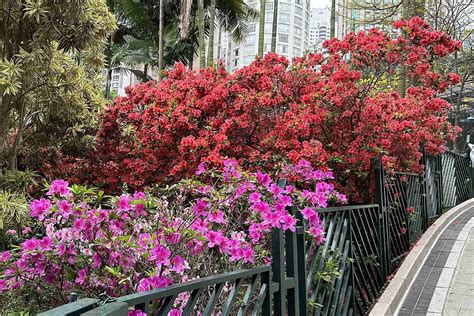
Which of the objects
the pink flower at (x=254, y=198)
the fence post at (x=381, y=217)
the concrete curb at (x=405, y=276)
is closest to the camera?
the pink flower at (x=254, y=198)

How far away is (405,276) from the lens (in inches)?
189

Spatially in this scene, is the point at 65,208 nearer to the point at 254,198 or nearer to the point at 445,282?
the point at 254,198

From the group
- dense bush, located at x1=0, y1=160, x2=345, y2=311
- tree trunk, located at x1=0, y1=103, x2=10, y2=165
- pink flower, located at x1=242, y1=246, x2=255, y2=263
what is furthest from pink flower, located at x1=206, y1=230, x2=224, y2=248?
tree trunk, located at x1=0, y1=103, x2=10, y2=165

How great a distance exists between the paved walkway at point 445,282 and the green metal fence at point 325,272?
1.15 feet

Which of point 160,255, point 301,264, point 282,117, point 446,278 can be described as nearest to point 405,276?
point 446,278

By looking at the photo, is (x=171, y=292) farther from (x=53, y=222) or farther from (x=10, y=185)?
(x=10, y=185)

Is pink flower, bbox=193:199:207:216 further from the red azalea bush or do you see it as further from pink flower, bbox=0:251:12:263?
the red azalea bush

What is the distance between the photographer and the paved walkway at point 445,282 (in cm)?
426

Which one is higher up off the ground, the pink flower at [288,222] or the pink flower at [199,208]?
the pink flower at [199,208]

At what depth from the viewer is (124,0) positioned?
17.9 meters

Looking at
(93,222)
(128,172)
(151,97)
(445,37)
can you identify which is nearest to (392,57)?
(445,37)

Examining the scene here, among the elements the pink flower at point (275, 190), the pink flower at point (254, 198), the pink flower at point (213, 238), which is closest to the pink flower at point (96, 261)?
the pink flower at point (213, 238)

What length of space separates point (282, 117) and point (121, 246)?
12.7ft

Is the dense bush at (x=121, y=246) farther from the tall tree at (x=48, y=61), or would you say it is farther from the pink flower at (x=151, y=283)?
the tall tree at (x=48, y=61)
